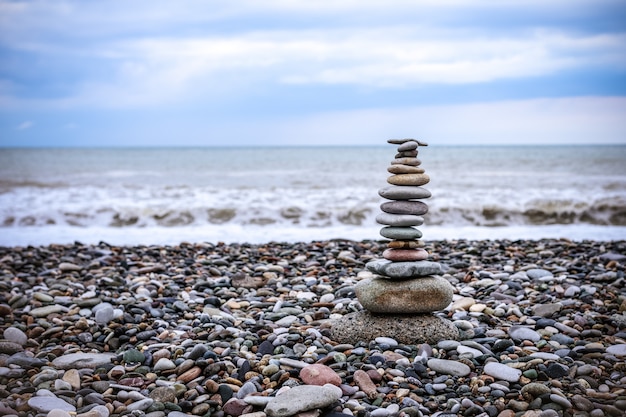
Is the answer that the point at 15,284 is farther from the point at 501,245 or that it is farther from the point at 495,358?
the point at 501,245

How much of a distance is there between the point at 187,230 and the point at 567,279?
897cm

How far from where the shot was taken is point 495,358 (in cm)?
489

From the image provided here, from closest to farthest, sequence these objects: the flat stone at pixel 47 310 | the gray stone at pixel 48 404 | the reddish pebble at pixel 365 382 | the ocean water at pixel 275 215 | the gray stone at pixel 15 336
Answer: the gray stone at pixel 48 404
the reddish pebble at pixel 365 382
the gray stone at pixel 15 336
the flat stone at pixel 47 310
the ocean water at pixel 275 215

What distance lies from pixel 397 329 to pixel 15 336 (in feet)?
12.7

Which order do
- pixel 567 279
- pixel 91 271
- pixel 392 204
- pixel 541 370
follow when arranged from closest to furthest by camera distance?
pixel 541 370 < pixel 392 204 < pixel 567 279 < pixel 91 271

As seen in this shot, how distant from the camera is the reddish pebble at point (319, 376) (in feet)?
14.4

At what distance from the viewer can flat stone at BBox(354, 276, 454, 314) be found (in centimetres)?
544

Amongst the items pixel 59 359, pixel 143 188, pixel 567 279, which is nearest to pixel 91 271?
pixel 59 359

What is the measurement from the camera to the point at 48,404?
4188mm

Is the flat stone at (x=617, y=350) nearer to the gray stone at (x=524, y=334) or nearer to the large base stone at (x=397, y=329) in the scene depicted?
the gray stone at (x=524, y=334)

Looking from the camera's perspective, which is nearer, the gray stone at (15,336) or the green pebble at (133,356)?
the green pebble at (133,356)

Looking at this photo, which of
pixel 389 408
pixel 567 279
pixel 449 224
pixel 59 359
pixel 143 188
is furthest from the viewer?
Result: pixel 143 188

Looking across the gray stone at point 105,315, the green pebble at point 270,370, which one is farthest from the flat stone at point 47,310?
the green pebble at point 270,370

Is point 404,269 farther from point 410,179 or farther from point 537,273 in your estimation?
point 537,273
